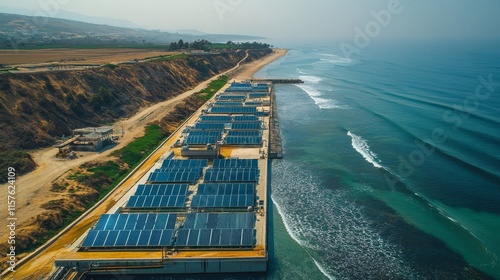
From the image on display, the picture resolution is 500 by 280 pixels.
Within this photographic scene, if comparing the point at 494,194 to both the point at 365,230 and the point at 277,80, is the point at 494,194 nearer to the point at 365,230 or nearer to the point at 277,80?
the point at 365,230

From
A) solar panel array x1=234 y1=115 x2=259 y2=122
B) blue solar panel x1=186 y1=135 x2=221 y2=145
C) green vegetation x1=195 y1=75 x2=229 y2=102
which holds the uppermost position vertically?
solar panel array x1=234 y1=115 x2=259 y2=122

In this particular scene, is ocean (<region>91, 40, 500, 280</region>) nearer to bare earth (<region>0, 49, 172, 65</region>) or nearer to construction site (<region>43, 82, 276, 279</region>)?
construction site (<region>43, 82, 276, 279</region>)

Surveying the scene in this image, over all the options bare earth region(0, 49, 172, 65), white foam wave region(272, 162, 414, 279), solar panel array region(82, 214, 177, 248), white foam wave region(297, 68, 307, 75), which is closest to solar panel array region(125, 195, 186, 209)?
solar panel array region(82, 214, 177, 248)

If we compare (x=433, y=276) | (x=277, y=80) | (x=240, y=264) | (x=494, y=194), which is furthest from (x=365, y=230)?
(x=277, y=80)

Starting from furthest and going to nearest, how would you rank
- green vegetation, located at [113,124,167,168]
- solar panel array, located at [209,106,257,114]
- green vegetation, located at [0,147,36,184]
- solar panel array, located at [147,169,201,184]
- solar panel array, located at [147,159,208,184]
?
solar panel array, located at [209,106,257,114], green vegetation, located at [113,124,167,168], green vegetation, located at [0,147,36,184], solar panel array, located at [147,159,208,184], solar panel array, located at [147,169,201,184]

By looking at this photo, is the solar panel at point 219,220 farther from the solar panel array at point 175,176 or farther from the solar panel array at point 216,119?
the solar panel array at point 216,119

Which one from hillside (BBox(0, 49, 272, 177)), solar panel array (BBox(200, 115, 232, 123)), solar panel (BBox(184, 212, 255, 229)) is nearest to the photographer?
solar panel (BBox(184, 212, 255, 229))
